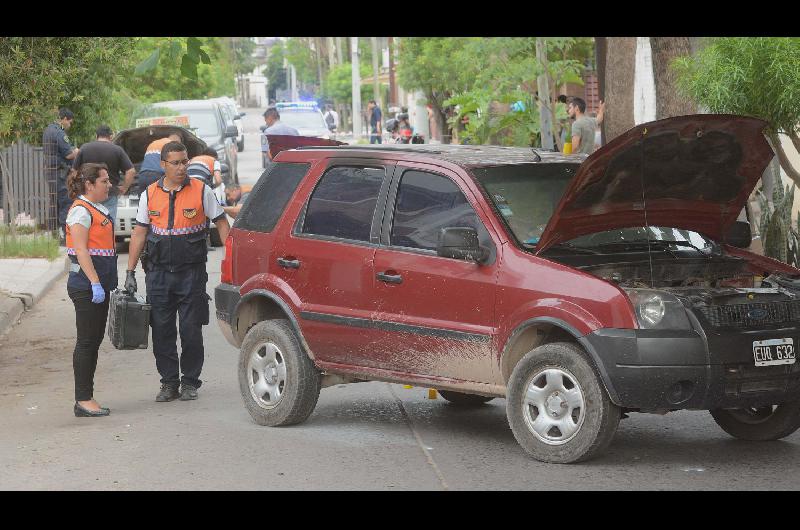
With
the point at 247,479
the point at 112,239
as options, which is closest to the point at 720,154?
the point at 247,479

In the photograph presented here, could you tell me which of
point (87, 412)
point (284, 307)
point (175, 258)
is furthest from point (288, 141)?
point (87, 412)

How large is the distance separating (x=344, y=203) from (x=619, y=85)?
343 inches

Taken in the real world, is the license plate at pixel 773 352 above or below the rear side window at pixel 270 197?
below

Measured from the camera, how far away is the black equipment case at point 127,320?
9.98 meters

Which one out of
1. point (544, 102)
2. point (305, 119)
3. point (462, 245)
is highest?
point (305, 119)

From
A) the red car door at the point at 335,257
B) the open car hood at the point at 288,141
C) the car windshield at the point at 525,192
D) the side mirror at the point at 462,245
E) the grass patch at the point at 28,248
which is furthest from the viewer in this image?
the grass patch at the point at 28,248

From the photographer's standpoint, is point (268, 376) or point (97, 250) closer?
point (268, 376)

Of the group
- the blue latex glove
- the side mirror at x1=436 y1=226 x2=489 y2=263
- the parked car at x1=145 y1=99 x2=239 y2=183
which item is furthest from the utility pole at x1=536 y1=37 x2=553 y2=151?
the side mirror at x1=436 y1=226 x2=489 y2=263

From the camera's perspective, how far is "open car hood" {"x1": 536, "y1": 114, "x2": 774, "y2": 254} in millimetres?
7746

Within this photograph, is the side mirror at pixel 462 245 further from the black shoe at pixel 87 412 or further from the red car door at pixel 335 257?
the black shoe at pixel 87 412

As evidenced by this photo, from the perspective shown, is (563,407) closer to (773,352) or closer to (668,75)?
(773,352)

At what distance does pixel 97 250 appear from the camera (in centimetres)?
996

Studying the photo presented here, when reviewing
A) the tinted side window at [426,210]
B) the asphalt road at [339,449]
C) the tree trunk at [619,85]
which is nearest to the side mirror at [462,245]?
the tinted side window at [426,210]

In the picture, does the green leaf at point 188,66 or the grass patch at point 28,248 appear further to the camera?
the grass patch at point 28,248
